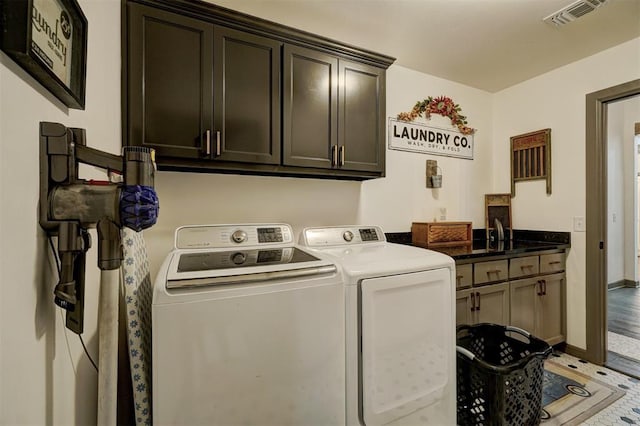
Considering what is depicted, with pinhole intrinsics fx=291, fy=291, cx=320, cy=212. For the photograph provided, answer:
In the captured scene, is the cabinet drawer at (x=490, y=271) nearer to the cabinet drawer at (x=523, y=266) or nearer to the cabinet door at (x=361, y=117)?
the cabinet drawer at (x=523, y=266)

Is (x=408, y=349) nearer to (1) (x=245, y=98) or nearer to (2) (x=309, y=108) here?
(2) (x=309, y=108)

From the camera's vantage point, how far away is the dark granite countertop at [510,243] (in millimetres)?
2131

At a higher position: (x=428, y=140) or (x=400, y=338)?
(x=428, y=140)

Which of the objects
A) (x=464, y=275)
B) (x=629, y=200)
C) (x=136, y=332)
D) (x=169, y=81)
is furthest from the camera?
(x=629, y=200)

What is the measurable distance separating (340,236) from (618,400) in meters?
2.10

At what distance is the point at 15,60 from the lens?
531mm

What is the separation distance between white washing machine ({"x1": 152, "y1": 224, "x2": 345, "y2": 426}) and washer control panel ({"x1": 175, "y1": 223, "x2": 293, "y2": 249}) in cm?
37

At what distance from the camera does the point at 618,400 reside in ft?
6.23

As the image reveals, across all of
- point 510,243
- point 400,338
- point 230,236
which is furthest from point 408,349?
point 510,243

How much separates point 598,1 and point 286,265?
242 cm

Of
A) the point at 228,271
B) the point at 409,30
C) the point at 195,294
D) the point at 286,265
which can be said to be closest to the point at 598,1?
the point at 409,30

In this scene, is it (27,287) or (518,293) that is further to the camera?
(518,293)

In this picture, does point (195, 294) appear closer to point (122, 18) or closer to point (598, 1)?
point (122, 18)

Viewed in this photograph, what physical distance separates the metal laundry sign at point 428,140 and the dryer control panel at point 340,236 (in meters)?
0.88
